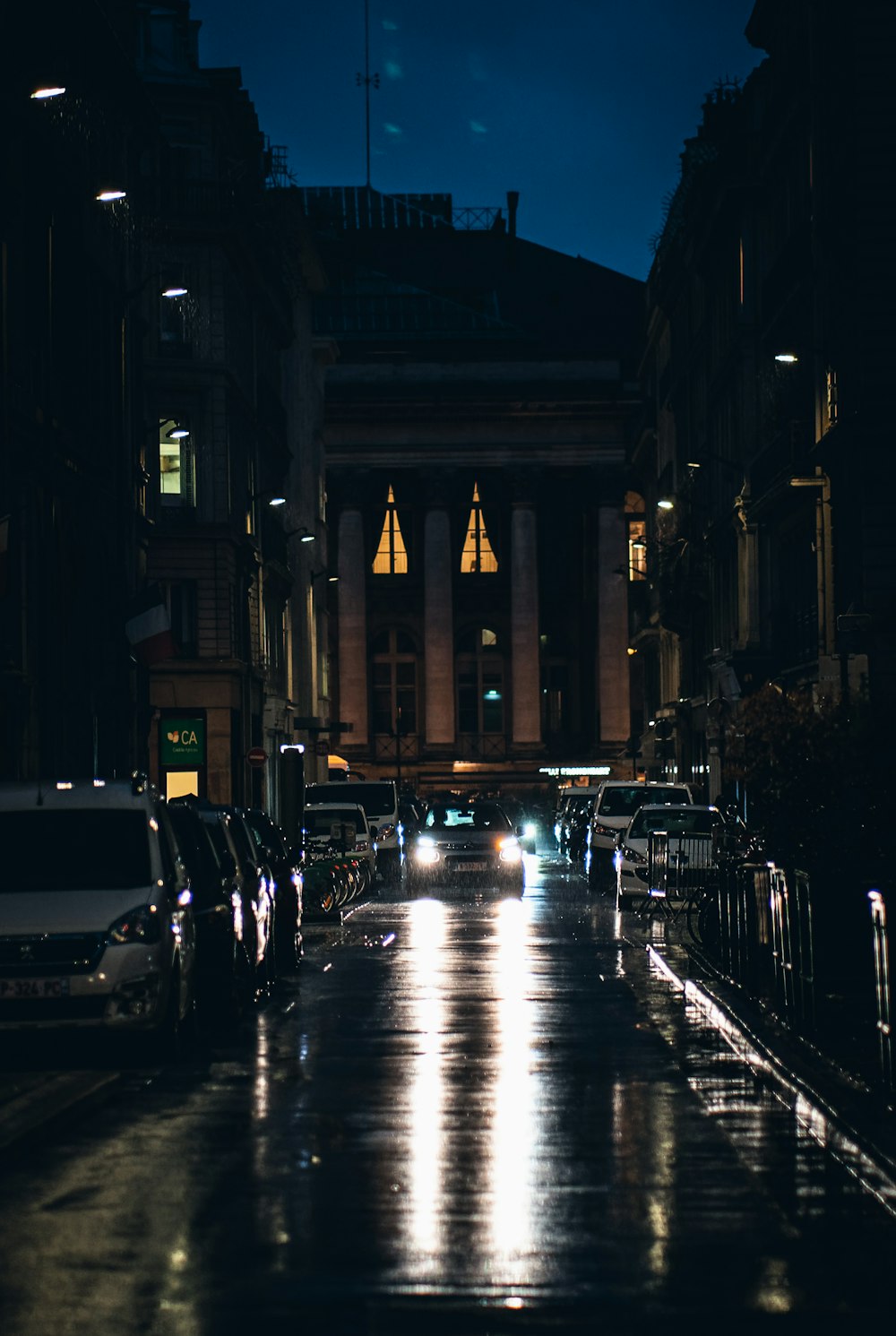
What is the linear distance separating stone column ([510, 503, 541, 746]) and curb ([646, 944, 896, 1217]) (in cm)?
10690

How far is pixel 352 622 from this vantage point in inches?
5032

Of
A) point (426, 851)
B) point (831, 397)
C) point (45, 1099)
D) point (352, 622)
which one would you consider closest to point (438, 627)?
point (352, 622)

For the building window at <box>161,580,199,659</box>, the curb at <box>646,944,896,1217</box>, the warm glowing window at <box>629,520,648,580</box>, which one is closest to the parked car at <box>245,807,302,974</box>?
the curb at <box>646,944,896,1217</box>

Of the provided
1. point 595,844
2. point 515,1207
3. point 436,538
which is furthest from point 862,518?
point 436,538

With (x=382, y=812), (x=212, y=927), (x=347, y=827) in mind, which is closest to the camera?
(x=212, y=927)

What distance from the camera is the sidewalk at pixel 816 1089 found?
11.6m

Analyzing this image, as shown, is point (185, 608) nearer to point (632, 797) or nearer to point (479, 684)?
point (632, 797)

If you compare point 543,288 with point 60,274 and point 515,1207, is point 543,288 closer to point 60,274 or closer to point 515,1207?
point 60,274

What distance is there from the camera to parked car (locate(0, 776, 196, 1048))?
16484mm

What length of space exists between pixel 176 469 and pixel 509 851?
A: 2490cm

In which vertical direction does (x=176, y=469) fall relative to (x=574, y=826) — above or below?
above

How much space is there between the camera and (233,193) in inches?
2734

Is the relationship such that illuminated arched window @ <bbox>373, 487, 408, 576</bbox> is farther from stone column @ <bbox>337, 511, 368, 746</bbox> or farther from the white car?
the white car

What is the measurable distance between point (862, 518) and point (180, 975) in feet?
97.6
